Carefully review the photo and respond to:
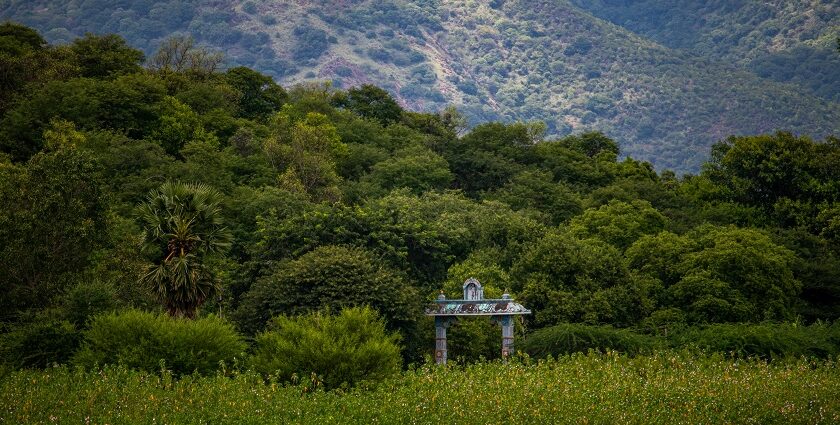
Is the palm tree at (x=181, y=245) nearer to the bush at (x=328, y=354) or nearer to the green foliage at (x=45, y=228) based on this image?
the bush at (x=328, y=354)

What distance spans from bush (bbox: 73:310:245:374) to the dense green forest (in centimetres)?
8

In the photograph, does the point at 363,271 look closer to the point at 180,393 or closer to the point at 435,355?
the point at 435,355

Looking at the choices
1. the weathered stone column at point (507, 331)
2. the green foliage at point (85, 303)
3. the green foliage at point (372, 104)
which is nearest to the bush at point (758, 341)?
the weathered stone column at point (507, 331)

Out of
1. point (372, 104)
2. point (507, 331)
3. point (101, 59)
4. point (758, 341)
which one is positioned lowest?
point (758, 341)

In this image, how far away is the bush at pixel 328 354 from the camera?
39.9 metres

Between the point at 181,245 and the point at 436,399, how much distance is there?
12.3 m

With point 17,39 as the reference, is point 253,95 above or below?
below

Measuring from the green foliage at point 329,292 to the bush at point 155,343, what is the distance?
6912mm

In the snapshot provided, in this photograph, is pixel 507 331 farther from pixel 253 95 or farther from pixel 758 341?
pixel 253 95

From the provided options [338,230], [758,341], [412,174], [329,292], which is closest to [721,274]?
[758,341]

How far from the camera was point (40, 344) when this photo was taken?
4262cm

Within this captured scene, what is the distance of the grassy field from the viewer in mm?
33406

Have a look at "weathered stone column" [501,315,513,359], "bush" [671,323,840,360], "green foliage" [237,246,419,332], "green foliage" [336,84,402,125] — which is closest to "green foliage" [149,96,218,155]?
"green foliage" [336,84,402,125]

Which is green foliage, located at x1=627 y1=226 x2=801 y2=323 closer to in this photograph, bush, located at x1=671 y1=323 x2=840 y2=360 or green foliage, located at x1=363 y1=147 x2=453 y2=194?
Result: bush, located at x1=671 y1=323 x2=840 y2=360
